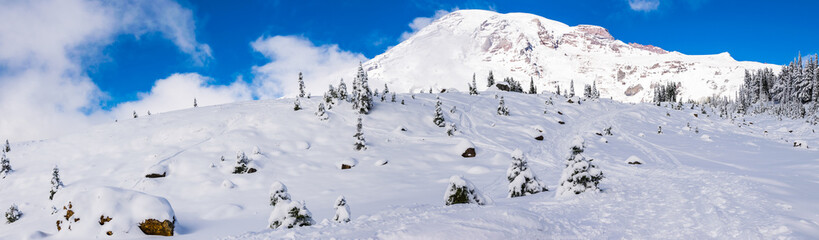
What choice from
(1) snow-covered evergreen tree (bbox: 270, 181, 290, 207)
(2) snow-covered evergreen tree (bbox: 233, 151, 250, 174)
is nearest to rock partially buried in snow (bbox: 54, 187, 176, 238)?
(1) snow-covered evergreen tree (bbox: 270, 181, 290, 207)

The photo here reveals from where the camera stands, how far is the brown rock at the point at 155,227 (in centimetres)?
1202

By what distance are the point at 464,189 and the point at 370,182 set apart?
12.1 meters

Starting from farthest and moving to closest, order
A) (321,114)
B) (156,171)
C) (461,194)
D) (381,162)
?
(321,114) → (381,162) → (156,171) → (461,194)

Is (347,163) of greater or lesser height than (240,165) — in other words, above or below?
below

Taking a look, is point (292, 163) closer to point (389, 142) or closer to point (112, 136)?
point (389, 142)

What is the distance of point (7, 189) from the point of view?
25891 mm

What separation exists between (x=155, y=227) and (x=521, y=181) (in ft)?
48.0

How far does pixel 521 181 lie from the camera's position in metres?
17.0

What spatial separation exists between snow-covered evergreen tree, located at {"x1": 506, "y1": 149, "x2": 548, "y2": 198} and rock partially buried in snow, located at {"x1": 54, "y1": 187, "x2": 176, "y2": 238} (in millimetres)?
13936

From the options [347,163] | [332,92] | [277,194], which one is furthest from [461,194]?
[332,92]

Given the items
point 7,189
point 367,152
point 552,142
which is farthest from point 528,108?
point 7,189

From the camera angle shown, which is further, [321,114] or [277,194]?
[321,114]

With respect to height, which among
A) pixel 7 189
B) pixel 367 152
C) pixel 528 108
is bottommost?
pixel 7 189

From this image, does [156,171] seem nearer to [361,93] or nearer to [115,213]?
[115,213]
